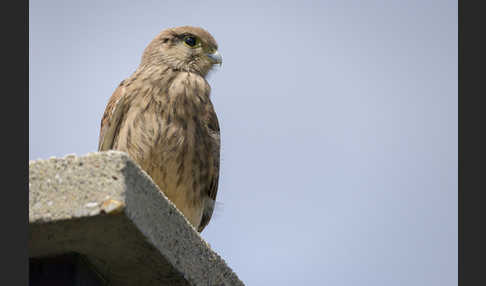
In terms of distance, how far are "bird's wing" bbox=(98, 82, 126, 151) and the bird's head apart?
23.2 inches

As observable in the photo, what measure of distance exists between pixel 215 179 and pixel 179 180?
343 mm

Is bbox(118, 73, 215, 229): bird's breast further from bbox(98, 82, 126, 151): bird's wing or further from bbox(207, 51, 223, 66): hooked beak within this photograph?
bbox(207, 51, 223, 66): hooked beak

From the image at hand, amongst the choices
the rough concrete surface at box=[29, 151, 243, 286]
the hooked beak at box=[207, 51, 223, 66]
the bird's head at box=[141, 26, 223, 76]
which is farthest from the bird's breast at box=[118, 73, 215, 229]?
the rough concrete surface at box=[29, 151, 243, 286]

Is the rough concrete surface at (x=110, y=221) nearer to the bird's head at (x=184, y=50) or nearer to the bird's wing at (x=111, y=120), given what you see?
the bird's wing at (x=111, y=120)

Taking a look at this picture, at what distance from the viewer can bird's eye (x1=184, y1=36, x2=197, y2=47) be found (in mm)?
5383

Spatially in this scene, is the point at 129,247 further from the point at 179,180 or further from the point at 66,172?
the point at 179,180

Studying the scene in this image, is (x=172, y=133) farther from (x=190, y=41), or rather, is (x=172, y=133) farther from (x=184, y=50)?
(x=190, y=41)

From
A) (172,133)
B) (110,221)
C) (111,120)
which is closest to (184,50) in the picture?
(111,120)

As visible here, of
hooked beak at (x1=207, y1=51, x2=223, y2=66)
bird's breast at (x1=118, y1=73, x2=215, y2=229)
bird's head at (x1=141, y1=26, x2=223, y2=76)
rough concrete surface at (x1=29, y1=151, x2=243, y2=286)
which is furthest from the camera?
hooked beak at (x1=207, y1=51, x2=223, y2=66)

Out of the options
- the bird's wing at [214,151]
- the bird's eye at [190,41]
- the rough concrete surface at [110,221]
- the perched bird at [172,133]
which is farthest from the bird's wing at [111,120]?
the rough concrete surface at [110,221]

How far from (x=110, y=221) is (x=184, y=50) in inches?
129

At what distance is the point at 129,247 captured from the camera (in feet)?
7.76

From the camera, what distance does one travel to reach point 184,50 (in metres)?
5.32

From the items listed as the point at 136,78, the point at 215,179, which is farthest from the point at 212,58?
the point at 215,179
